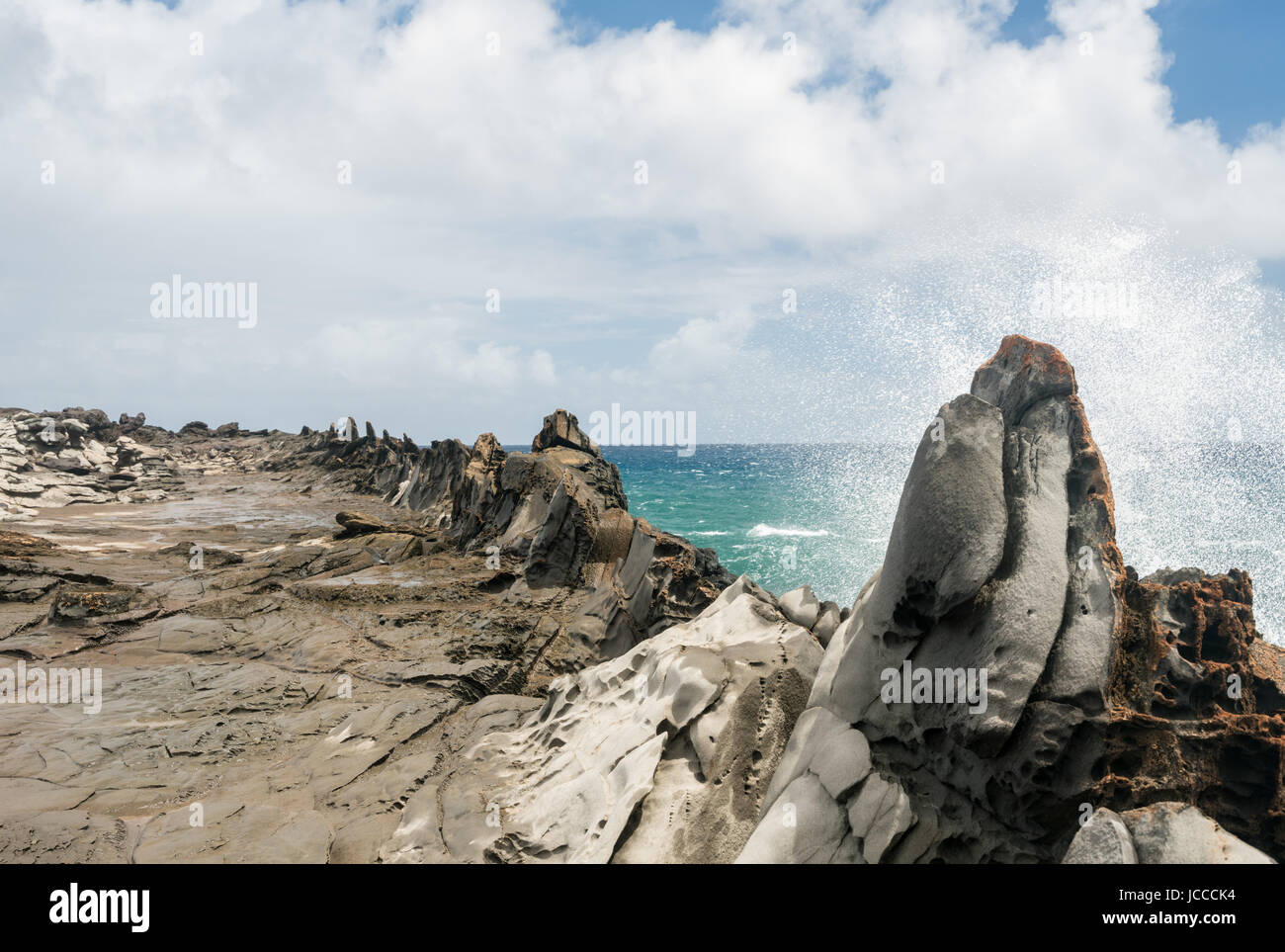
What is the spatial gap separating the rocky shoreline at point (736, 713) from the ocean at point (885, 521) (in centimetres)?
1023

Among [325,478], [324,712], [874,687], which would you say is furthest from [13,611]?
[325,478]

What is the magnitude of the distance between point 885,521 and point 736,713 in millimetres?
42016

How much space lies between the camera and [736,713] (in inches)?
255

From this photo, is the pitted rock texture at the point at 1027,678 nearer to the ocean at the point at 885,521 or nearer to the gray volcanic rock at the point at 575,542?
the gray volcanic rock at the point at 575,542

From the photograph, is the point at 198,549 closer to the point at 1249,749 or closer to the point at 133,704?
the point at 133,704

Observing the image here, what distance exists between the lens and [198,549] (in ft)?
60.2

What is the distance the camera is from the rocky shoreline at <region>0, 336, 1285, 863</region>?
475 cm

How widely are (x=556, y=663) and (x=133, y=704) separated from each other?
6.09m

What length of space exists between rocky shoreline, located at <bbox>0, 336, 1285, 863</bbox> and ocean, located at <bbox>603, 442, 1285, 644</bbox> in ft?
33.6

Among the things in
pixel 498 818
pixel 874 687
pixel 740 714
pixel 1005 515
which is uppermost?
pixel 1005 515

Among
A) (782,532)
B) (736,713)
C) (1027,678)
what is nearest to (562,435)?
(736,713)

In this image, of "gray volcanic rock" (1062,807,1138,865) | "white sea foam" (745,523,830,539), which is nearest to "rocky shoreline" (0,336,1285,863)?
"gray volcanic rock" (1062,807,1138,865)

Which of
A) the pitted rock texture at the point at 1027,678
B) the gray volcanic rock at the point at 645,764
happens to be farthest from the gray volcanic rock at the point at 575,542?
the pitted rock texture at the point at 1027,678

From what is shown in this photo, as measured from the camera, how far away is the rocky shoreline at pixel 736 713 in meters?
4.75
